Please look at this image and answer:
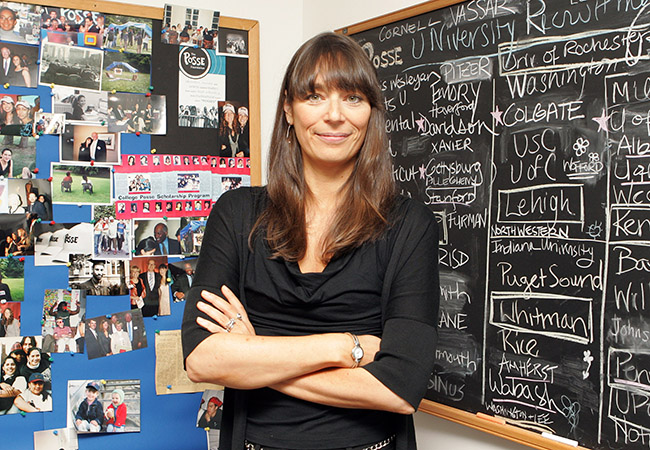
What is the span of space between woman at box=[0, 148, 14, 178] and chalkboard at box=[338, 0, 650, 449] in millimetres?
1446

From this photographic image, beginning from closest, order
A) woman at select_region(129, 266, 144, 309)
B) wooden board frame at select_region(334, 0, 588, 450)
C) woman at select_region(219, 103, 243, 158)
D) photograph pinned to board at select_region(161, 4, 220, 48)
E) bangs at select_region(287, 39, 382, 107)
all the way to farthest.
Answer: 1. bangs at select_region(287, 39, 382, 107)
2. wooden board frame at select_region(334, 0, 588, 450)
3. woman at select_region(129, 266, 144, 309)
4. photograph pinned to board at select_region(161, 4, 220, 48)
5. woman at select_region(219, 103, 243, 158)

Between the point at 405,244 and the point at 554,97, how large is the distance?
0.73 metres

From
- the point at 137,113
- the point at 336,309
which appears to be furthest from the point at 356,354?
the point at 137,113

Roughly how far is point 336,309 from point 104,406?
1307 mm

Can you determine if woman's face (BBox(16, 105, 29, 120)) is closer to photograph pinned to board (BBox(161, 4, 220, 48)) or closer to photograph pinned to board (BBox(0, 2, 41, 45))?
photograph pinned to board (BBox(0, 2, 41, 45))

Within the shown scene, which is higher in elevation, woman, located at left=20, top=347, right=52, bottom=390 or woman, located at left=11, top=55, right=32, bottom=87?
woman, located at left=11, top=55, right=32, bottom=87

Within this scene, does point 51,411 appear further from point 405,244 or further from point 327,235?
point 405,244

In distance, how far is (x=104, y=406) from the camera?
2.21 meters

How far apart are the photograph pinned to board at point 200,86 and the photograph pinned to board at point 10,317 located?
0.94 meters

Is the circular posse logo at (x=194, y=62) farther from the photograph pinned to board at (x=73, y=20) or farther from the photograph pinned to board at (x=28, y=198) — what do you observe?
the photograph pinned to board at (x=28, y=198)

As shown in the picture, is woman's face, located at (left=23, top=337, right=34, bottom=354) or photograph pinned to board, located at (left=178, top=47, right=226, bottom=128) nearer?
woman's face, located at (left=23, top=337, right=34, bottom=354)

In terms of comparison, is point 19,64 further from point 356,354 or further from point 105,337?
point 356,354

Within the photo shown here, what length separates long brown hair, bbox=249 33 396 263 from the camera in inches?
55.7

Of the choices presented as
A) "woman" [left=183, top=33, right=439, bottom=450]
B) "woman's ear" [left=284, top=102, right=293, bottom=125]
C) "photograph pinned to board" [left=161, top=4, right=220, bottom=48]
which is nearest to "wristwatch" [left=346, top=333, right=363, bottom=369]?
"woman" [left=183, top=33, right=439, bottom=450]
